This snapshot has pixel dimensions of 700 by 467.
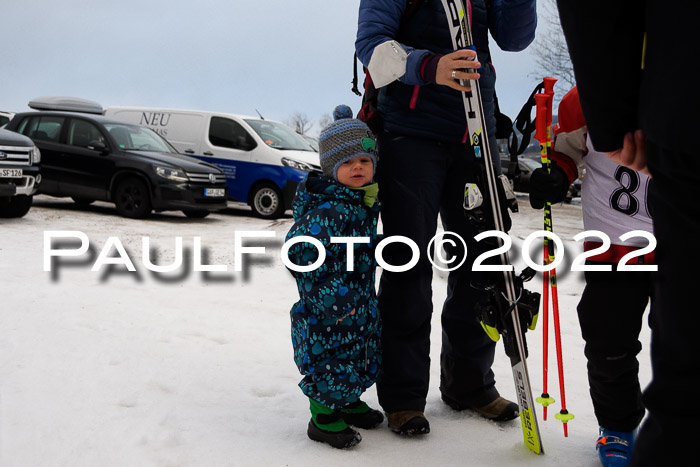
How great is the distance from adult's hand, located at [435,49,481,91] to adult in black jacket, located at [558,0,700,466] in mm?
1060

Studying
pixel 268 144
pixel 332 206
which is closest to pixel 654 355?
pixel 332 206

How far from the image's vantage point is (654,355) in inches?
44.4

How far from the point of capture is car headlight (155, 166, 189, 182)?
10508 millimetres

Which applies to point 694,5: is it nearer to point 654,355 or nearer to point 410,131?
point 654,355

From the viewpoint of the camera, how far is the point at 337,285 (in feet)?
8.03

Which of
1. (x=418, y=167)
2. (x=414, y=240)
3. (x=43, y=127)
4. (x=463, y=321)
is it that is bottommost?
(x=463, y=321)

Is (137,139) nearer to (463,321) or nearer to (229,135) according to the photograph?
(229,135)

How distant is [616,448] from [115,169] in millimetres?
9733

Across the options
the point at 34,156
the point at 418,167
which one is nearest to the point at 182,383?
the point at 418,167

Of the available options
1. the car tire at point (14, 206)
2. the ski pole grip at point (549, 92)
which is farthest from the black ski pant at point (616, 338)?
the car tire at point (14, 206)

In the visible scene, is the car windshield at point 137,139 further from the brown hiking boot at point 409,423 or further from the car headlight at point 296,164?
the brown hiking boot at point 409,423

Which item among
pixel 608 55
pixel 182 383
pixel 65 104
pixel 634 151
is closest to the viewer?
pixel 608 55

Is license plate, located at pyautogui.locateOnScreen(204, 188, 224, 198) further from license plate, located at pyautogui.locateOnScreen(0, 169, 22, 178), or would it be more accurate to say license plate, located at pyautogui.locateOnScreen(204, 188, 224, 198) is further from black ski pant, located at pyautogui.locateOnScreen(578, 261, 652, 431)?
black ski pant, located at pyautogui.locateOnScreen(578, 261, 652, 431)

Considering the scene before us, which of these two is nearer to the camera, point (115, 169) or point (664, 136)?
point (664, 136)
